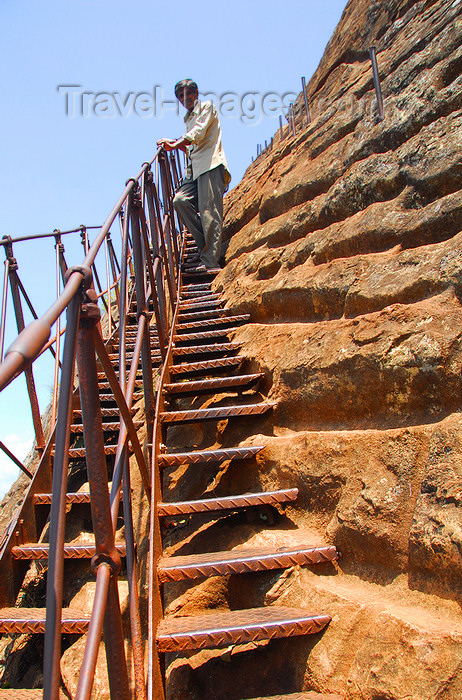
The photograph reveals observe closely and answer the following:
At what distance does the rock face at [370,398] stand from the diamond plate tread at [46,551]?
16.2 inches

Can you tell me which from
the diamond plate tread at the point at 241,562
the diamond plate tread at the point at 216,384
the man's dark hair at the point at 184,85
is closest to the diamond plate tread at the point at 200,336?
the diamond plate tread at the point at 216,384

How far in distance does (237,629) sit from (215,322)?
249 centimetres

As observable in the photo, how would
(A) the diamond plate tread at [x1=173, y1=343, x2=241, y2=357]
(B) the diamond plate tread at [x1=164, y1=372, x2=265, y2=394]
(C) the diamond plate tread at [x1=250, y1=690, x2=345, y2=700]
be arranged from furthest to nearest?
(A) the diamond plate tread at [x1=173, y1=343, x2=241, y2=357] → (B) the diamond plate tread at [x1=164, y1=372, x2=265, y2=394] → (C) the diamond plate tread at [x1=250, y1=690, x2=345, y2=700]

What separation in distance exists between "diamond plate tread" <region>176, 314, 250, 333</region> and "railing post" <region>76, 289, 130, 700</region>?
8.49ft

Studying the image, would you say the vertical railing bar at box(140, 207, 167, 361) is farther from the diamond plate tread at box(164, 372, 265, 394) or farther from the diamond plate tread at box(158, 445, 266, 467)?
the diamond plate tread at box(158, 445, 266, 467)

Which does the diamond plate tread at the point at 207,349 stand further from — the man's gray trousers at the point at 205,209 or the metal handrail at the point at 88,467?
the man's gray trousers at the point at 205,209

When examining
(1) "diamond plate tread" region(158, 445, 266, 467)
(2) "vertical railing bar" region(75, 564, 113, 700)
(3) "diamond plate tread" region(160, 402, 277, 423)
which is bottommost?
(2) "vertical railing bar" region(75, 564, 113, 700)

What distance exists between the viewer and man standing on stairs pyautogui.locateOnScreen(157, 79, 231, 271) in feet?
17.1

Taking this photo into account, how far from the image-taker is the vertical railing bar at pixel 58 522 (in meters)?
0.95

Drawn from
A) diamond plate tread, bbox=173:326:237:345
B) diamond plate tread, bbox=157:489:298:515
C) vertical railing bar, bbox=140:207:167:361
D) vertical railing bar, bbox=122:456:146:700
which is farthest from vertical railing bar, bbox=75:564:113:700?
diamond plate tread, bbox=173:326:237:345

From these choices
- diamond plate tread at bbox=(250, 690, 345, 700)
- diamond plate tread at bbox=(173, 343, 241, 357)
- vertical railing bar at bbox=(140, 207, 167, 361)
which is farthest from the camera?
diamond plate tread at bbox=(173, 343, 241, 357)

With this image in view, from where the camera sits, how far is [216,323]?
3922 millimetres

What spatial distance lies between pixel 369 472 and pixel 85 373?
4.21 feet

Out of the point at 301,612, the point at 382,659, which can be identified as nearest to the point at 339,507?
the point at 301,612
